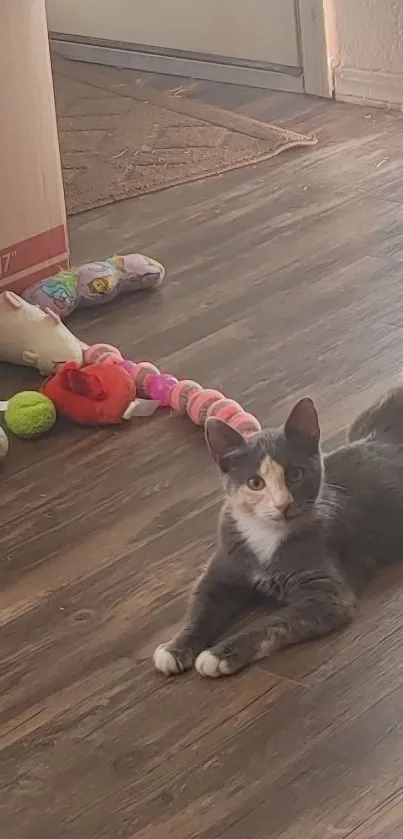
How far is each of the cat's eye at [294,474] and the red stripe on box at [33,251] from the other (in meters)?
1.22

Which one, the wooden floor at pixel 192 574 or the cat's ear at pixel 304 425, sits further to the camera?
the cat's ear at pixel 304 425

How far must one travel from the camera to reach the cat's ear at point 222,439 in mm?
1668

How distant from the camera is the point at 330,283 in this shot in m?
2.76

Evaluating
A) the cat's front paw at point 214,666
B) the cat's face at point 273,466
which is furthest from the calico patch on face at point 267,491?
the cat's front paw at point 214,666

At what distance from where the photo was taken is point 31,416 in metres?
2.26

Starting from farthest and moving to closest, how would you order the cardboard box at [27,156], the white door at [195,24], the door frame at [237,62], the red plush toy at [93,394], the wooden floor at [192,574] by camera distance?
the white door at [195,24], the door frame at [237,62], the cardboard box at [27,156], the red plush toy at [93,394], the wooden floor at [192,574]

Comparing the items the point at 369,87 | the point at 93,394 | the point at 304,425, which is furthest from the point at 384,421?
the point at 369,87

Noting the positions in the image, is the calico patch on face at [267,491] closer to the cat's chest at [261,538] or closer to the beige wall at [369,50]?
the cat's chest at [261,538]

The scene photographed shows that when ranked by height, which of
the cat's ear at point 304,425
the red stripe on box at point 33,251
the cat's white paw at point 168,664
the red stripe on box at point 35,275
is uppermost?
the cat's ear at point 304,425

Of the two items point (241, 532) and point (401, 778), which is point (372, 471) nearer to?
point (241, 532)

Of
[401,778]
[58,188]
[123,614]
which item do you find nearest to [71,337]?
[58,188]

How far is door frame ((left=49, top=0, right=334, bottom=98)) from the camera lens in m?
3.81

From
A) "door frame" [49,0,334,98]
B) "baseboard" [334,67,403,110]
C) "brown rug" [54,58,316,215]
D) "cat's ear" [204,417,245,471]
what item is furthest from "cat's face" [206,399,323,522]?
"door frame" [49,0,334,98]

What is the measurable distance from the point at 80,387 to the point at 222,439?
662 millimetres
